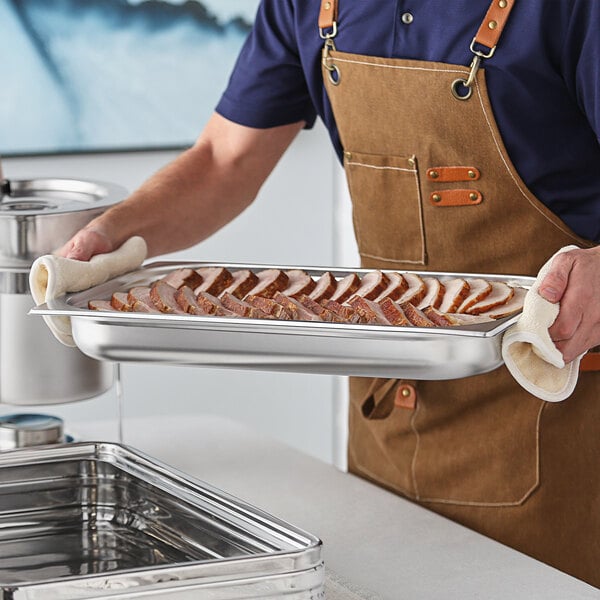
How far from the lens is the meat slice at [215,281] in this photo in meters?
1.30

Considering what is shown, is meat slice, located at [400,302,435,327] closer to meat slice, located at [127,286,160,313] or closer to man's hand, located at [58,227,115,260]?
meat slice, located at [127,286,160,313]

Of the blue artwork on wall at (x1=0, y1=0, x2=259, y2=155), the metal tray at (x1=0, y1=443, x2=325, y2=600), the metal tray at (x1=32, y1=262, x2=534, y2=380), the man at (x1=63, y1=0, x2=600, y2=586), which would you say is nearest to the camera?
the metal tray at (x1=0, y1=443, x2=325, y2=600)

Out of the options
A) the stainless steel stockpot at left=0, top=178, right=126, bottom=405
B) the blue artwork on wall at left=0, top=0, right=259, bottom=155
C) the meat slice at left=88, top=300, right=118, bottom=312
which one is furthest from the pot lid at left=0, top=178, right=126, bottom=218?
the blue artwork on wall at left=0, top=0, right=259, bottom=155

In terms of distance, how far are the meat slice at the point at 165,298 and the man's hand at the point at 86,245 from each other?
112mm

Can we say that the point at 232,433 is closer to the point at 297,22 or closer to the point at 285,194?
the point at 297,22

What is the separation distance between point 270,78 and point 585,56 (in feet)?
1.72

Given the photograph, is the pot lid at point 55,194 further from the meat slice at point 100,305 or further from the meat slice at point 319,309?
the meat slice at point 319,309

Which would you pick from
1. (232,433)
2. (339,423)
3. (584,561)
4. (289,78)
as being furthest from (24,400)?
(339,423)

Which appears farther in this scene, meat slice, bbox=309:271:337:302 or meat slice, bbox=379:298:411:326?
meat slice, bbox=309:271:337:302

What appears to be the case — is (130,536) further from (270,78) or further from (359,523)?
(270,78)

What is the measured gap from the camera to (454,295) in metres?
1.22

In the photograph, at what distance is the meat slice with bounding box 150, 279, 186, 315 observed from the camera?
46.9 inches

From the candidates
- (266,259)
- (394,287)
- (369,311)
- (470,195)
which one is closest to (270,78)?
(470,195)

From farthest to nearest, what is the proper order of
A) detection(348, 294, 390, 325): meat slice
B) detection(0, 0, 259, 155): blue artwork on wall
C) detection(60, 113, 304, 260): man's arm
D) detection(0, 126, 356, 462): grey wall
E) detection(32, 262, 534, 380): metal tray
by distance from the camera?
detection(0, 126, 356, 462): grey wall < detection(0, 0, 259, 155): blue artwork on wall < detection(60, 113, 304, 260): man's arm < detection(348, 294, 390, 325): meat slice < detection(32, 262, 534, 380): metal tray
